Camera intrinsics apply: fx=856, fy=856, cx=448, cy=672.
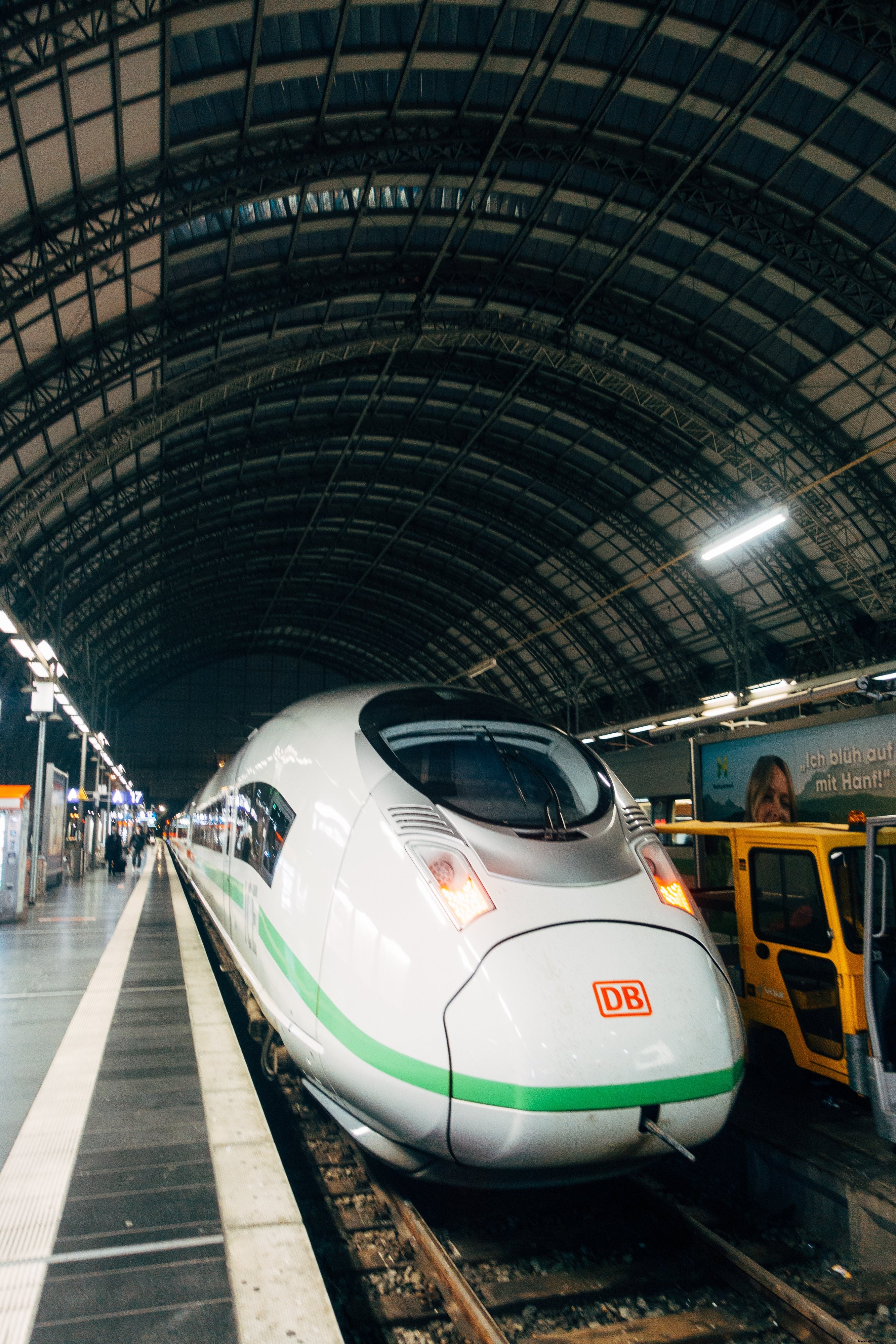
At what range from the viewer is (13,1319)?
123 inches

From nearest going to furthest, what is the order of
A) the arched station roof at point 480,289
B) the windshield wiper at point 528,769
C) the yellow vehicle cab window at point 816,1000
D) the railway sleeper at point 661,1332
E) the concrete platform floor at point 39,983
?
the railway sleeper at point 661,1332 → the windshield wiper at point 528,769 → the concrete platform floor at point 39,983 → the yellow vehicle cab window at point 816,1000 → the arched station roof at point 480,289

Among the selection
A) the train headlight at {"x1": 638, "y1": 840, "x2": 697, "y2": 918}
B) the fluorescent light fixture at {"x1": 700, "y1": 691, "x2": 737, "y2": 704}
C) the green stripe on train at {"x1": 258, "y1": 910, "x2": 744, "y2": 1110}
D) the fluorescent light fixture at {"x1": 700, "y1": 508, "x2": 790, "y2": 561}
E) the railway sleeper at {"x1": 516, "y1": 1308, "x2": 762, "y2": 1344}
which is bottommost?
the railway sleeper at {"x1": 516, "y1": 1308, "x2": 762, "y2": 1344}

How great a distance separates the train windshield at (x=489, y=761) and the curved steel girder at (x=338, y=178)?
12.9 metres

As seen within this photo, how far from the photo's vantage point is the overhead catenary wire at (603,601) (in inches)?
922

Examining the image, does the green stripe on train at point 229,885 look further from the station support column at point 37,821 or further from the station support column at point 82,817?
the station support column at point 82,817

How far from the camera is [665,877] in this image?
4.64 metres

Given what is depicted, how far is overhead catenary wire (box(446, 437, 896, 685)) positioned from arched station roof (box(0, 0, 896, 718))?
48cm

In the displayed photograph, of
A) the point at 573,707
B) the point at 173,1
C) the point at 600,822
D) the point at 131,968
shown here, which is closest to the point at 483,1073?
the point at 600,822

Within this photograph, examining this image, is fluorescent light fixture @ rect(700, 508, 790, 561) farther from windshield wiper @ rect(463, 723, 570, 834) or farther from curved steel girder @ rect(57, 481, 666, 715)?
curved steel girder @ rect(57, 481, 666, 715)

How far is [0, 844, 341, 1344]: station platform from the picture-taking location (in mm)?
3166

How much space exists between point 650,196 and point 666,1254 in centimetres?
2047

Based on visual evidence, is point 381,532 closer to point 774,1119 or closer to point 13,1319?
point 774,1119

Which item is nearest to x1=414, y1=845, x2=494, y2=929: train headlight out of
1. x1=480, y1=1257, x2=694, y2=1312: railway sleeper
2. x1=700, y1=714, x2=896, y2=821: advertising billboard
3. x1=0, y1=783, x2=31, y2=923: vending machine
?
x1=480, y1=1257, x2=694, y2=1312: railway sleeper

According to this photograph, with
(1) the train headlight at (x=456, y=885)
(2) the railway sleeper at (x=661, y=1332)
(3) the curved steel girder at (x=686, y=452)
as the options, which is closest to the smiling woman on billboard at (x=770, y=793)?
(2) the railway sleeper at (x=661, y=1332)
